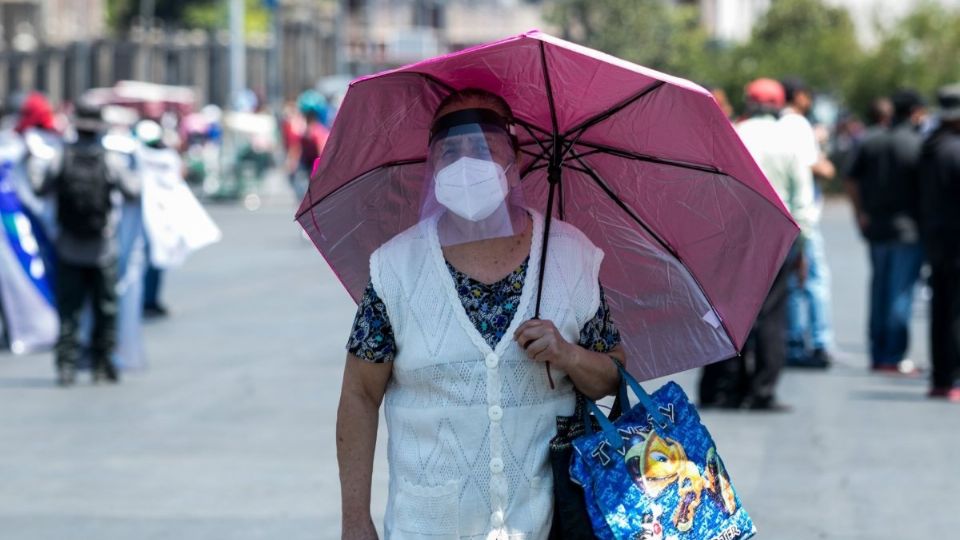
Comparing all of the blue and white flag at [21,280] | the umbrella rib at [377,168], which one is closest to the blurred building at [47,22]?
the blue and white flag at [21,280]

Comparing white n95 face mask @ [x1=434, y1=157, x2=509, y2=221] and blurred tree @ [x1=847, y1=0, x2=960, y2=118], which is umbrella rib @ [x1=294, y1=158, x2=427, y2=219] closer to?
white n95 face mask @ [x1=434, y1=157, x2=509, y2=221]

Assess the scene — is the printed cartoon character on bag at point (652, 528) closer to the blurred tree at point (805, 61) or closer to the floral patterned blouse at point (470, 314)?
the floral patterned blouse at point (470, 314)

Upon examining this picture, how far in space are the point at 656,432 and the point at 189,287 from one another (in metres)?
15.9

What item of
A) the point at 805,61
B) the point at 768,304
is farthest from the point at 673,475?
the point at 805,61

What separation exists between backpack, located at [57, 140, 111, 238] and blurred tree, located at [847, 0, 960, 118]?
28686 millimetres

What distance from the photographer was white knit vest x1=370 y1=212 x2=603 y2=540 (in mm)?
3908

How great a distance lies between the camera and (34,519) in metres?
7.91

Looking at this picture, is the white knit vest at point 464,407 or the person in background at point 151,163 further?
the person in background at point 151,163

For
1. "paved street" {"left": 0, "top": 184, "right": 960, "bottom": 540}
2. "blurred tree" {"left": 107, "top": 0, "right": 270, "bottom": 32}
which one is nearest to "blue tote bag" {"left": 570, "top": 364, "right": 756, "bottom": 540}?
"paved street" {"left": 0, "top": 184, "right": 960, "bottom": 540}

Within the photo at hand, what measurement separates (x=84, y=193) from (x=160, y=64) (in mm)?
57513

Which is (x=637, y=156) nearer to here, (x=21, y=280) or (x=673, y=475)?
(x=673, y=475)

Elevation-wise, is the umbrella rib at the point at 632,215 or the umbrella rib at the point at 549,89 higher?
the umbrella rib at the point at 549,89

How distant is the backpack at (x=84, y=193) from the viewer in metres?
11.7

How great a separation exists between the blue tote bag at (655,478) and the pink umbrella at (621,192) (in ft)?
1.55
